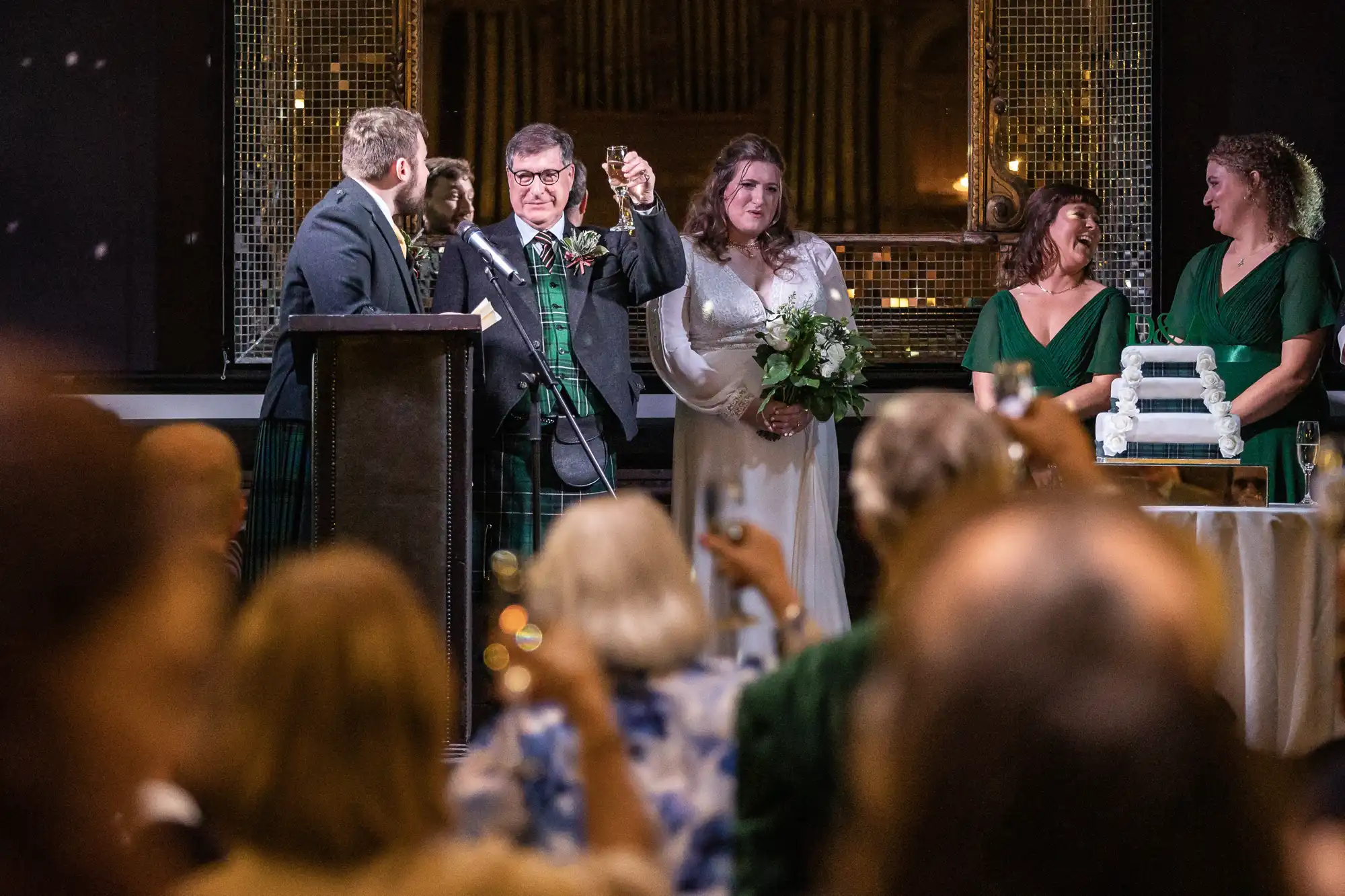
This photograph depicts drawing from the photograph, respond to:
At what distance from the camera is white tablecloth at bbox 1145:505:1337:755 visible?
364 centimetres

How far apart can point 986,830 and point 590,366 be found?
3.62m

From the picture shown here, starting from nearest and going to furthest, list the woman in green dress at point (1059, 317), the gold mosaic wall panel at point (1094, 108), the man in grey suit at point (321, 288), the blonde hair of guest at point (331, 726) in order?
the blonde hair of guest at point (331, 726) → the man in grey suit at point (321, 288) → the woman in green dress at point (1059, 317) → the gold mosaic wall panel at point (1094, 108)

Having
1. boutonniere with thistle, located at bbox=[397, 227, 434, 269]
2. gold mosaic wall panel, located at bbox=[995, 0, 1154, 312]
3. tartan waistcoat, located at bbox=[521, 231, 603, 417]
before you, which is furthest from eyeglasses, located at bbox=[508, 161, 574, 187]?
gold mosaic wall panel, located at bbox=[995, 0, 1154, 312]

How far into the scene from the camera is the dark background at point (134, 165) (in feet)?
20.2

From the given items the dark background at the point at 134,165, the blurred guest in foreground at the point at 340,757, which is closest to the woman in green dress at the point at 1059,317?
the dark background at the point at 134,165

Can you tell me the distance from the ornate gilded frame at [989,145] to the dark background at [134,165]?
1.92 feet

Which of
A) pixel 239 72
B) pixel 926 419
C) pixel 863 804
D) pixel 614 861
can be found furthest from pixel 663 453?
pixel 863 804

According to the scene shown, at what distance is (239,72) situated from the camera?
6.21m

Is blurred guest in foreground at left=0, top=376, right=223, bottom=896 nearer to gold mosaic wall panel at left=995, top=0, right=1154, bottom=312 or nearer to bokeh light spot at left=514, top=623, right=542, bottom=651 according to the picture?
bokeh light spot at left=514, top=623, right=542, bottom=651

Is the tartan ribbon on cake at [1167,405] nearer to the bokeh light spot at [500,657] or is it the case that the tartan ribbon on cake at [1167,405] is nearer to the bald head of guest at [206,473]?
the bald head of guest at [206,473]

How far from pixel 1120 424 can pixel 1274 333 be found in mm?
952

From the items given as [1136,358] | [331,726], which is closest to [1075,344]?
[1136,358]

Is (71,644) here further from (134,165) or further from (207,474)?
(134,165)

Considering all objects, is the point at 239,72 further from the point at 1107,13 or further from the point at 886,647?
the point at 886,647
